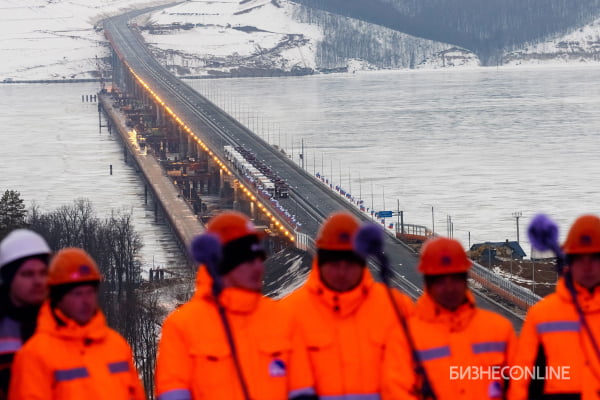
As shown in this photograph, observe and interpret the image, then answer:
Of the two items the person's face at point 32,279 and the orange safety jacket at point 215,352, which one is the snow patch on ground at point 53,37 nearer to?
the person's face at point 32,279

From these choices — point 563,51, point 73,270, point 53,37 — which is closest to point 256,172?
point 73,270

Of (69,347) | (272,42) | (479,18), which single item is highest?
(479,18)

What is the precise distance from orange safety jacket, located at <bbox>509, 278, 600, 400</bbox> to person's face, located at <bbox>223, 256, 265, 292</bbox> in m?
1.05

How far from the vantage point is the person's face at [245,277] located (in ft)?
15.6

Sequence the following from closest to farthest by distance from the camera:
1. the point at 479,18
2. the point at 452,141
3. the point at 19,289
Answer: the point at 19,289, the point at 452,141, the point at 479,18

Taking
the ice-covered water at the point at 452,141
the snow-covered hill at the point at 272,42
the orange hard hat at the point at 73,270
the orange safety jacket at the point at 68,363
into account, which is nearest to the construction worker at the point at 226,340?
the orange safety jacket at the point at 68,363

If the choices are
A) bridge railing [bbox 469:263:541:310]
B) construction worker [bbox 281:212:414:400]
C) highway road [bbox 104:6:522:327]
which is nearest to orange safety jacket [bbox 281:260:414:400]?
construction worker [bbox 281:212:414:400]

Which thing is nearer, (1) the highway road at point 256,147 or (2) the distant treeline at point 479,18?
(1) the highway road at point 256,147

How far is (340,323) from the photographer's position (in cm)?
507

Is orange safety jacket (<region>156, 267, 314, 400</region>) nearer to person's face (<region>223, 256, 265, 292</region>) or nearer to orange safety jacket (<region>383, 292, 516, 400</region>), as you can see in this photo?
person's face (<region>223, 256, 265, 292</region>)

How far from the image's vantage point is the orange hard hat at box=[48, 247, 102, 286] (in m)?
4.77

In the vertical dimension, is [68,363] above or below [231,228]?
below

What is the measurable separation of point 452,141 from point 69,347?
6027cm

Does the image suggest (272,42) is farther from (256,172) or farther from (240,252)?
(240,252)
